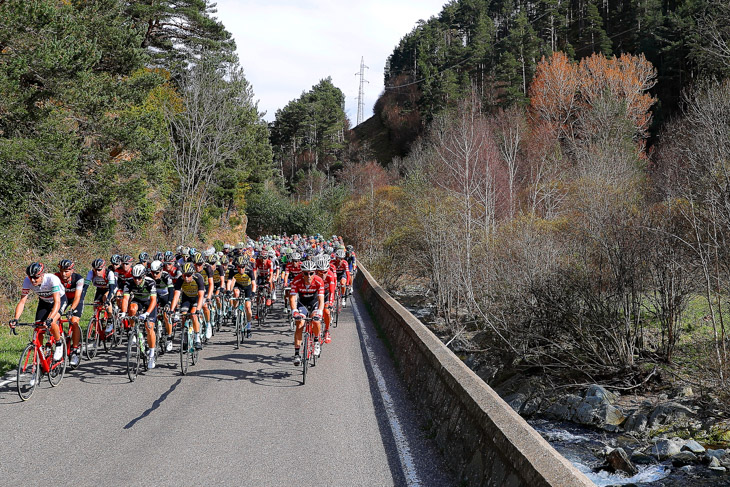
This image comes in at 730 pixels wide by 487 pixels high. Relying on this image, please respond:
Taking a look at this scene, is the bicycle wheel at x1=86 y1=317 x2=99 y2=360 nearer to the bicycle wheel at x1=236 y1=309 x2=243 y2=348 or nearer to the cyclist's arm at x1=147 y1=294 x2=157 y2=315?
the cyclist's arm at x1=147 y1=294 x2=157 y2=315

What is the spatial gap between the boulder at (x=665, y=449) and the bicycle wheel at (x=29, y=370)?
9432 millimetres

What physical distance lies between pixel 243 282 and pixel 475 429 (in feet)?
32.0

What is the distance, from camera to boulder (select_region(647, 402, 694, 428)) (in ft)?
33.1

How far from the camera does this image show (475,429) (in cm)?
568

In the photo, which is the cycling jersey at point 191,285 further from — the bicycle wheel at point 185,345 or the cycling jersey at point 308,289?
the cycling jersey at point 308,289

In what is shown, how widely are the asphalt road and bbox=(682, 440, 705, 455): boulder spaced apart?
14.8ft

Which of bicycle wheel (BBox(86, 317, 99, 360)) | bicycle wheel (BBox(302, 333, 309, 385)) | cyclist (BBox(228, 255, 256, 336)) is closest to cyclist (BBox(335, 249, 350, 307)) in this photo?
cyclist (BBox(228, 255, 256, 336))

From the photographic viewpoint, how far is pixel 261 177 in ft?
194

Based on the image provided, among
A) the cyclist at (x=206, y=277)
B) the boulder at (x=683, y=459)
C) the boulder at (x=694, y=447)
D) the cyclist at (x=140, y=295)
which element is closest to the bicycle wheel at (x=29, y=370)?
the cyclist at (x=140, y=295)

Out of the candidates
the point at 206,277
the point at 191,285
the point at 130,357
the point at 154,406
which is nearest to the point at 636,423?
the point at 154,406

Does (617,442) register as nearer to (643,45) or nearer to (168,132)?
(168,132)

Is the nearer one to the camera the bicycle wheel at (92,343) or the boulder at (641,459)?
the boulder at (641,459)

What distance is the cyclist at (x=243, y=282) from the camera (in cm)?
1376

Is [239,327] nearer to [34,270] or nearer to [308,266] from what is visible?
[308,266]
